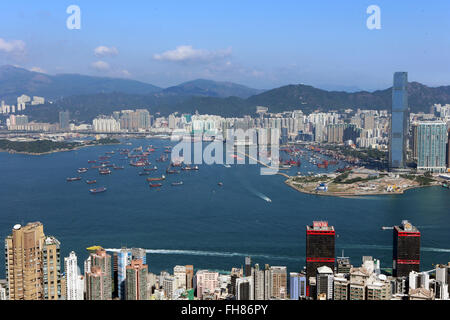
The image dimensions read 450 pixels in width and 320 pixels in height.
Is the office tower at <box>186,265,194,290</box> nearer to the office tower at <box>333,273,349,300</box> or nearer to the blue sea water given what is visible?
the blue sea water

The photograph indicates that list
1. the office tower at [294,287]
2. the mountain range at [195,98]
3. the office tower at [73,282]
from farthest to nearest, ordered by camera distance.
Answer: the mountain range at [195,98], the office tower at [294,287], the office tower at [73,282]

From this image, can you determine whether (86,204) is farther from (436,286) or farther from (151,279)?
(436,286)

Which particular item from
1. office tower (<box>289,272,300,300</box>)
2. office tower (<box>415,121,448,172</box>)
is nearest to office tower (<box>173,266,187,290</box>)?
office tower (<box>289,272,300,300</box>)

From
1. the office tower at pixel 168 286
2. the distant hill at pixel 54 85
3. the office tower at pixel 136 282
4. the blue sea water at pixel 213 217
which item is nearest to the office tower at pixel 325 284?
the blue sea water at pixel 213 217

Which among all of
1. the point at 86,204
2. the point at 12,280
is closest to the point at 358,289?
the point at 12,280

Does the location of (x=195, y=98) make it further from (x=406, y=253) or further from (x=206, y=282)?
(x=206, y=282)

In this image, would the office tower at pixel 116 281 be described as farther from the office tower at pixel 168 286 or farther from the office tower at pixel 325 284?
the office tower at pixel 325 284
